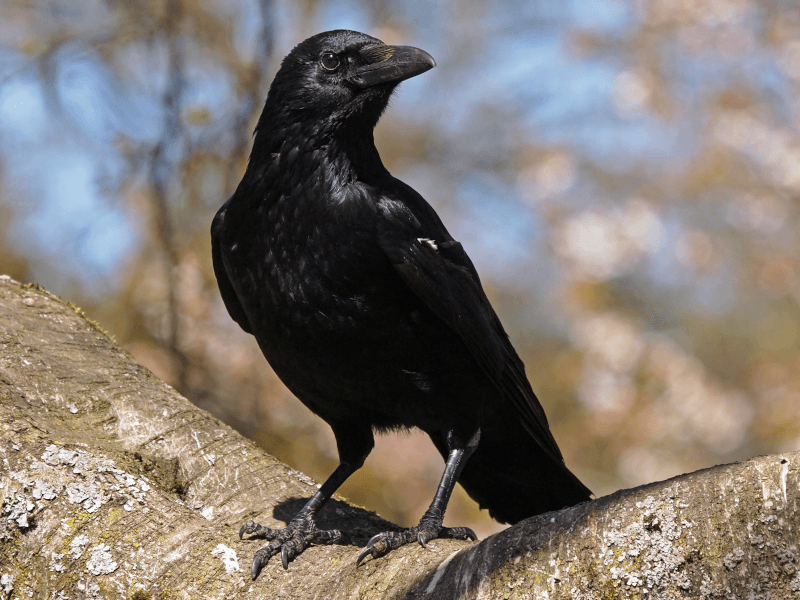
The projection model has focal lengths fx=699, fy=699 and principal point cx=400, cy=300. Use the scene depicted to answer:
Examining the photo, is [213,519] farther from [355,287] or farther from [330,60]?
[330,60]

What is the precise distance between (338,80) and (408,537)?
1.81 meters

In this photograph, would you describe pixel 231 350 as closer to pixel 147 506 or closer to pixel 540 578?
pixel 147 506

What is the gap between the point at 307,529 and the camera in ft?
8.33

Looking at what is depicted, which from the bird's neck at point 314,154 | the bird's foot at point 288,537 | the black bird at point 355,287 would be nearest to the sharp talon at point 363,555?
the black bird at point 355,287

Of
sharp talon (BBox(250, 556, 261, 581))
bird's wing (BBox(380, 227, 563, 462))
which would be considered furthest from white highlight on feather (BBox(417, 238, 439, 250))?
sharp talon (BBox(250, 556, 261, 581))

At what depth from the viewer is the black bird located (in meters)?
2.56

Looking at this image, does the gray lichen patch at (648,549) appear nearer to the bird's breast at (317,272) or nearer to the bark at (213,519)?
the bark at (213,519)

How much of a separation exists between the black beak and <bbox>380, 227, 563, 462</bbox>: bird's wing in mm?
688

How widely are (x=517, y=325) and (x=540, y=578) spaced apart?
4.99 m

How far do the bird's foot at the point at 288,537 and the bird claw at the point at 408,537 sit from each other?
285 mm

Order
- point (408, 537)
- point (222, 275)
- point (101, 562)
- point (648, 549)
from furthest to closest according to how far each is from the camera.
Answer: point (222, 275) → point (408, 537) → point (101, 562) → point (648, 549)

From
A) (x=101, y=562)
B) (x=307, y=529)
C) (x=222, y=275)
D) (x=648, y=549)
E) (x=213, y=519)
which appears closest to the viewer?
(x=648, y=549)

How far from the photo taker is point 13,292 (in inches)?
133

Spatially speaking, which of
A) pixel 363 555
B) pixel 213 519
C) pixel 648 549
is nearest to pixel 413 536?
pixel 363 555
